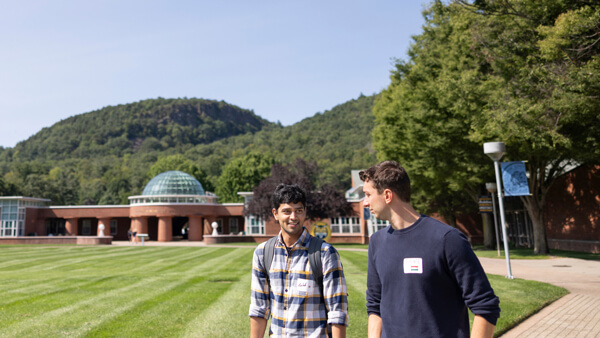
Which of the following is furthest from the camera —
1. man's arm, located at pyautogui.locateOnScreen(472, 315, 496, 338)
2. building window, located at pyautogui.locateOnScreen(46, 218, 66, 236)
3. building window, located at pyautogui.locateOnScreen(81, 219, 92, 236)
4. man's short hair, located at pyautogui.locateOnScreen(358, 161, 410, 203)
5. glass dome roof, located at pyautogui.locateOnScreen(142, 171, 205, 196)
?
building window, located at pyautogui.locateOnScreen(81, 219, 92, 236)

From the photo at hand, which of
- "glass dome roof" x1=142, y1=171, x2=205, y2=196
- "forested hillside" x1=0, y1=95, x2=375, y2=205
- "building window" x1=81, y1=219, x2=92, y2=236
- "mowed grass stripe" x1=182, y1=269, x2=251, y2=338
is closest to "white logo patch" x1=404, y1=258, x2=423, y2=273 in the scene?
"mowed grass stripe" x1=182, y1=269, x2=251, y2=338

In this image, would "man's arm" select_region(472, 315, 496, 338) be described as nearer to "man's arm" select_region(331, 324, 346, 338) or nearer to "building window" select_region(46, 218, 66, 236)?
"man's arm" select_region(331, 324, 346, 338)

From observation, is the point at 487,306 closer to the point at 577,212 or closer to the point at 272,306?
the point at 272,306

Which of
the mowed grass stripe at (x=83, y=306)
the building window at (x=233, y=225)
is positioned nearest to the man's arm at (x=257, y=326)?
the mowed grass stripe at (x=83, y=306)

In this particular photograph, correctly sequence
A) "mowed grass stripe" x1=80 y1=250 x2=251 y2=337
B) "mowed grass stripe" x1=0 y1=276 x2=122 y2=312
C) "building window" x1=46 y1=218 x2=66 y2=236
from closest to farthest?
"mowed grass stripe" x1=80 y1=250 x2=251 y2=337 < "mowed grass stripe" x1=0 y1=276 x2=122 y2=312 < "building window" x1=46 y1=218 x2=66 y2=236

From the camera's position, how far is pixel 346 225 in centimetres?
4912

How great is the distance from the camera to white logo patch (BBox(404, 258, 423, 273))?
2609 millimetres

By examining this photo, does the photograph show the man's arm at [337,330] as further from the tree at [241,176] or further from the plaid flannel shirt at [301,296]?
the tree at [241,176]

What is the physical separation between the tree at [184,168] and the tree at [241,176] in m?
9.77

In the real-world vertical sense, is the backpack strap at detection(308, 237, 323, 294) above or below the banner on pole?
below

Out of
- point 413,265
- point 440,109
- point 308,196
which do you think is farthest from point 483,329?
point 308,196

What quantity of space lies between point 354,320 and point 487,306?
18.9 feet

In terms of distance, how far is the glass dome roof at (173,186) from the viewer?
56031 millimetres

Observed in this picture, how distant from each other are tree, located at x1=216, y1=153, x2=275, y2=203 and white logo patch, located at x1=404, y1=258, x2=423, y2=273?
81962mm
